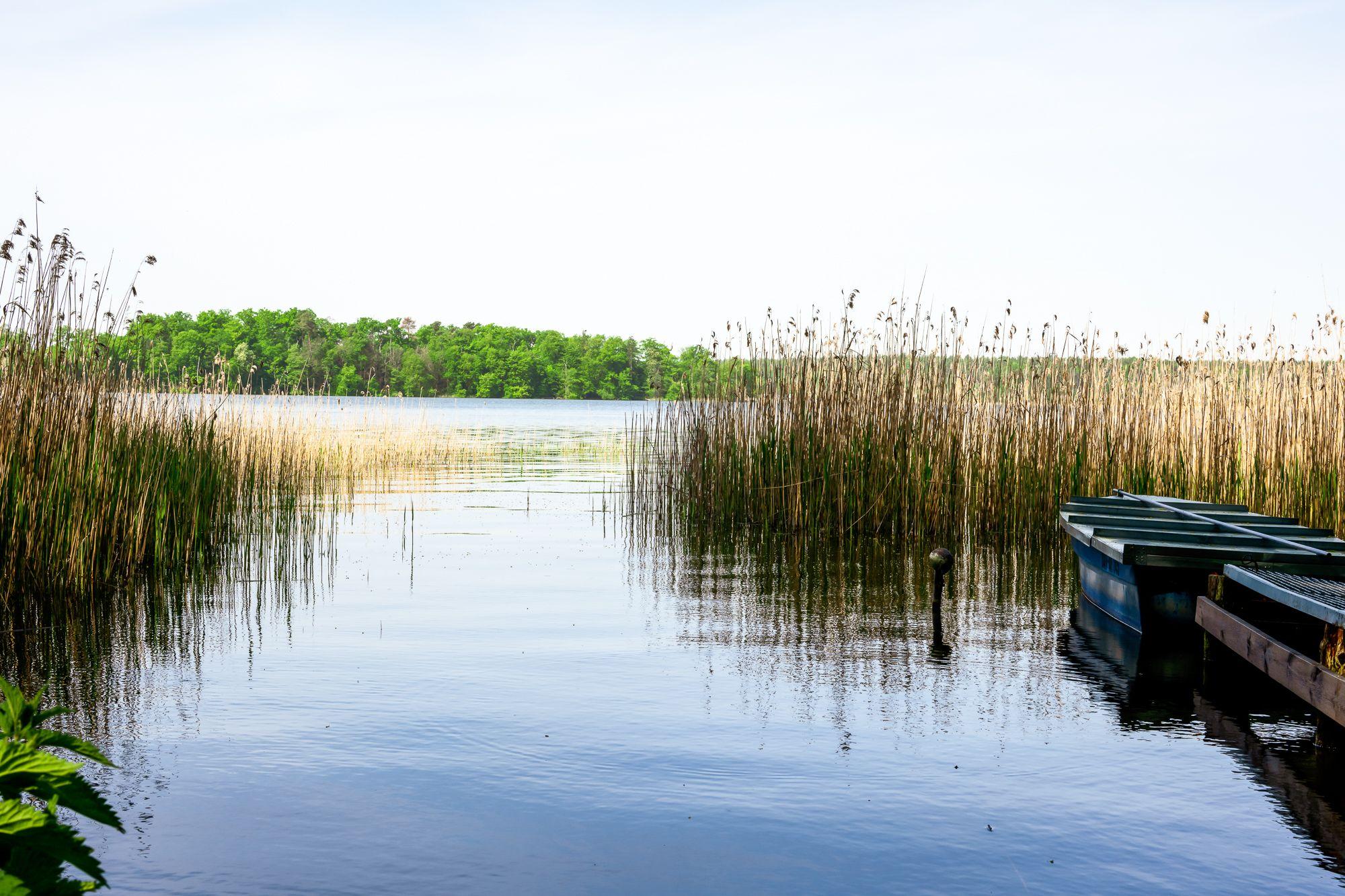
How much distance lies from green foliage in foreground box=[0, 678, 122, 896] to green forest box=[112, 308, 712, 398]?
60371 mm

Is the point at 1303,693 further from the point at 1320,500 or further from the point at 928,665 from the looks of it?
the point at 1320,500

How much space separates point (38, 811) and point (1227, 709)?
15.8ft

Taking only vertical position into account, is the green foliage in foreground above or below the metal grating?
above

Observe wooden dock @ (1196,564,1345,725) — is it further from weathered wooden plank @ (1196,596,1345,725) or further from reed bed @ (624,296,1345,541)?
reed bed @ (624,296,1345,541)

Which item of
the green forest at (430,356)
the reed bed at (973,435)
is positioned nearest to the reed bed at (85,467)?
the reed bed at (973,435)

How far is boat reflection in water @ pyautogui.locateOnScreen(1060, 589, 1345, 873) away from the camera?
12.4 ft

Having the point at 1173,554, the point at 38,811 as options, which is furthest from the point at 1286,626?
the point at 38,811

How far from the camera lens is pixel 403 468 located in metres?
19.9

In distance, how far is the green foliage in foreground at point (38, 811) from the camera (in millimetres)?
1467

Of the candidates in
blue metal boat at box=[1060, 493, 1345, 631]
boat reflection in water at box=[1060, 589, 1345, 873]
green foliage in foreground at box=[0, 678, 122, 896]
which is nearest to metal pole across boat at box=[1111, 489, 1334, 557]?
blue metal boat at box=[1060, 493, 1345, 631]

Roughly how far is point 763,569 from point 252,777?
5.29 metres

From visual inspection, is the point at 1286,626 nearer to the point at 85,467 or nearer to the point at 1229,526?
the point at 1229,526

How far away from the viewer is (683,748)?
168 inches

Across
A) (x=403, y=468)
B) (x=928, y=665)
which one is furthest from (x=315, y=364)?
(x=928, y=665)
